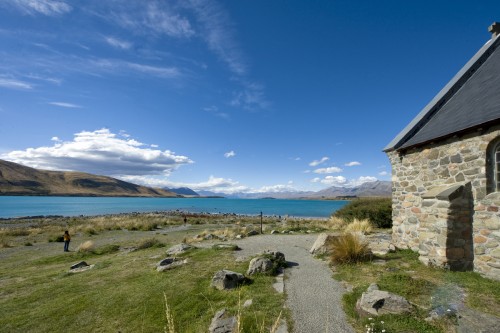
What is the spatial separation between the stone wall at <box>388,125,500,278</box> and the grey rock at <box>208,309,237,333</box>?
6.07 meters

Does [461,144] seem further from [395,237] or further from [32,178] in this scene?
[32,178]

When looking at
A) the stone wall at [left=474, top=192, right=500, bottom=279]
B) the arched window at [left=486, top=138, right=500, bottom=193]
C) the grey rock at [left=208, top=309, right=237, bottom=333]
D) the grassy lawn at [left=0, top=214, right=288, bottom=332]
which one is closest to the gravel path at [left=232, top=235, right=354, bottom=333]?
the grassy lawn at [left=0, top=214, right=288, bottom=332]

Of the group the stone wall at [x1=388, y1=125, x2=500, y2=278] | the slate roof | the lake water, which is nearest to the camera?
the stone wall at [x1=388, y1=125, x2=500, y2=278]

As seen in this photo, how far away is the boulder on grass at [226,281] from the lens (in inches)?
268

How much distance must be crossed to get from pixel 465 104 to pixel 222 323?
31.8 ft

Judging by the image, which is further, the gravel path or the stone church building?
the stone church building

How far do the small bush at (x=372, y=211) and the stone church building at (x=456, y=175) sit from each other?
29.8 ft

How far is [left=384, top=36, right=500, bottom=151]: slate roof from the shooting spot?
725cm

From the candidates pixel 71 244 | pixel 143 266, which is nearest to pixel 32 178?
pixel 71 244

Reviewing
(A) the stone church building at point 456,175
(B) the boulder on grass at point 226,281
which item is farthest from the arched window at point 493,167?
(B) the boulder on grass at point 226,281

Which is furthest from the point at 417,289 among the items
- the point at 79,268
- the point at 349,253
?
the point at 79,268

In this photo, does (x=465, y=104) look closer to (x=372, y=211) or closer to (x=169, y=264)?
(x=169, y=264)

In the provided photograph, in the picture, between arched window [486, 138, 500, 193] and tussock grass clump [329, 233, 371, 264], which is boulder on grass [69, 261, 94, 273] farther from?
arched window [486, 138, 500, 193]

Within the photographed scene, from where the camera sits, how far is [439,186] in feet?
27.1
